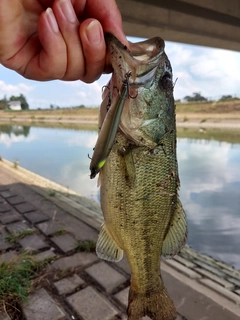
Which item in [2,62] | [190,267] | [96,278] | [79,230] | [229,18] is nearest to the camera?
[2,62]

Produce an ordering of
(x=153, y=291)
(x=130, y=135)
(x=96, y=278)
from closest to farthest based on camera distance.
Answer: (x=130, y=135) → (x=153, y=291) → (x=96, y=278)

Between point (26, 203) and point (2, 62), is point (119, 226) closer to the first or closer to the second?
point (2, 62)

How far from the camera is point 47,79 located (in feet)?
5.05

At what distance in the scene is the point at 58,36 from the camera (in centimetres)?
125

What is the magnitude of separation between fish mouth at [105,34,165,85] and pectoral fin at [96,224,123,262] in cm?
84

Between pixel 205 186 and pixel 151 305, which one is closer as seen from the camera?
pixel 151 305

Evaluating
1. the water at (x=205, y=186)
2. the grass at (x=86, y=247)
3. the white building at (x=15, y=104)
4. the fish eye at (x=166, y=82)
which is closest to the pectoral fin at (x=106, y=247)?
the fish eye at (x=166, y=82)

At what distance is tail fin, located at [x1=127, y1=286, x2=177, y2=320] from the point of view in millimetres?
1613

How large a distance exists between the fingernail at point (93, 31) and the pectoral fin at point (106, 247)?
97 cm

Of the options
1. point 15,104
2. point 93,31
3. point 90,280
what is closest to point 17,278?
point 90,280

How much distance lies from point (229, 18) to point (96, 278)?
7.32 metres

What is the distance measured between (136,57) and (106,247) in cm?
102

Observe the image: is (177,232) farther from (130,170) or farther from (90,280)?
(90,280)

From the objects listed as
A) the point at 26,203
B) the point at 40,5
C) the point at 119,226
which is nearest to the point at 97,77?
the point at 40,5
